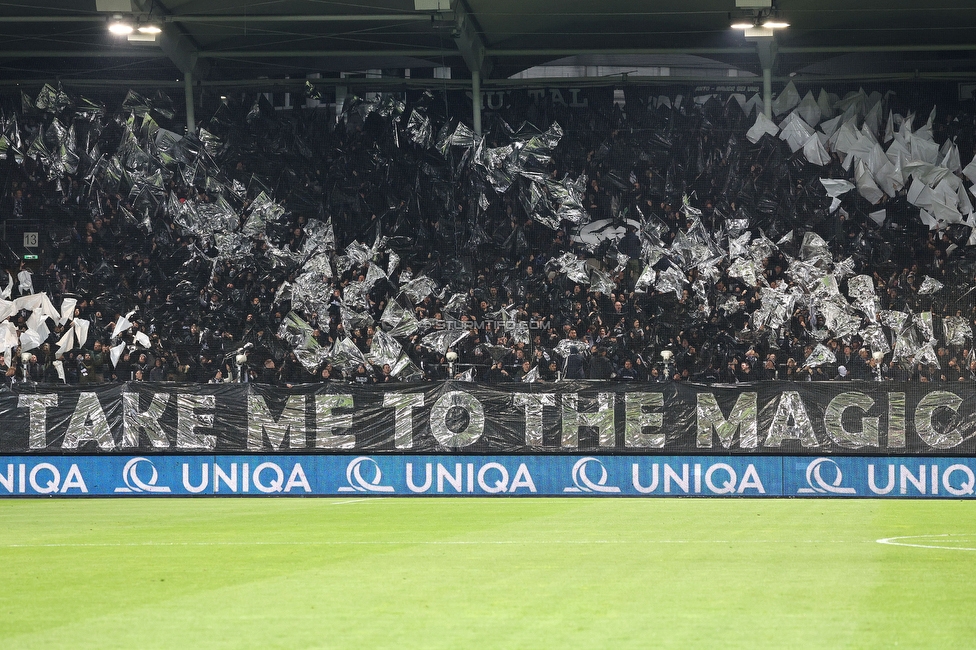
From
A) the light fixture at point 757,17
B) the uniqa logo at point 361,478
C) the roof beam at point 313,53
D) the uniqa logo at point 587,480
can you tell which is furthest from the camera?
the roof beam at point 313,53

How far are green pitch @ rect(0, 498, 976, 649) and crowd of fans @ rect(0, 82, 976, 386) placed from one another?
9.98 m

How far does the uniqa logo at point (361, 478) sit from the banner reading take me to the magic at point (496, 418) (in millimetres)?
247

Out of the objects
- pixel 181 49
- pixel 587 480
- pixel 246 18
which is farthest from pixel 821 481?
pixel 181 49

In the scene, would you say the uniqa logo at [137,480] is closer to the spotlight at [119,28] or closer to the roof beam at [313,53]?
the spotlight at [119,28]

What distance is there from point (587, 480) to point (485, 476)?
6.04 ft

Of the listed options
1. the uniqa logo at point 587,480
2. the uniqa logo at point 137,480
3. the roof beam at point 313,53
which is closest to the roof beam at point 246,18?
the roof beam at point 313,53

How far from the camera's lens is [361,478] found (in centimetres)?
2216

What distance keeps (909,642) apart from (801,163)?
24217mm

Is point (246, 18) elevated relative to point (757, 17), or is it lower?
elevated

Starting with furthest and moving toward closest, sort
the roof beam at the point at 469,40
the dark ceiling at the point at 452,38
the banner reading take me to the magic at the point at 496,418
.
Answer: the dark ceiling at the point at 452,38 → the roof beam at the point at 469,40 → the banner reading take me to the magic at the point at 496,418

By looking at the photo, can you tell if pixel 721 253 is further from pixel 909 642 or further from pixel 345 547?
pixel 909 642

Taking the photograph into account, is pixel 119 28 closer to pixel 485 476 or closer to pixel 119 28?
pixel 119 28

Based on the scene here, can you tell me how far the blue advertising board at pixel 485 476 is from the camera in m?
21.0

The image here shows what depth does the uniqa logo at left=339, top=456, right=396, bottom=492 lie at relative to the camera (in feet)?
72.3
